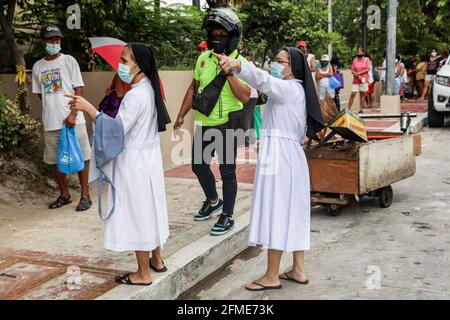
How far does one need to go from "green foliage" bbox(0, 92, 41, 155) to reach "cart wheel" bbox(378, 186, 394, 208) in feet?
13.6

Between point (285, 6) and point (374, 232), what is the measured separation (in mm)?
10645

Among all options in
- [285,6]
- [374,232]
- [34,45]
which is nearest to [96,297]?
[374,232]

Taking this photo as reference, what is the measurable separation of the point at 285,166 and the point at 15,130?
3829 millimetres

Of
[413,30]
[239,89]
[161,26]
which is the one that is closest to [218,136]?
[239,89]

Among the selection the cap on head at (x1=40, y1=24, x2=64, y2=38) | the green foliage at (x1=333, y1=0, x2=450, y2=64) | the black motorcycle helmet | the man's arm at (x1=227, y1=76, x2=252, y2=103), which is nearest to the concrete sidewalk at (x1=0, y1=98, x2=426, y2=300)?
the man's arm at (x1=227, y1=76, x2=252, y2=103)

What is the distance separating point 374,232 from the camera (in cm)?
611

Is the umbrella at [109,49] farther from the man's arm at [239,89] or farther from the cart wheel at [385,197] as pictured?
the cart wheel at [385,197]

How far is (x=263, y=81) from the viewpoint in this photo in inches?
166

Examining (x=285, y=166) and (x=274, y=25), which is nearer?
(x=285, y=166)

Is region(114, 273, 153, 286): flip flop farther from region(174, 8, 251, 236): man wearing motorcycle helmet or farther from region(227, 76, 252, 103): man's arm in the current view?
region(227, 76, 252, 103): man's arm

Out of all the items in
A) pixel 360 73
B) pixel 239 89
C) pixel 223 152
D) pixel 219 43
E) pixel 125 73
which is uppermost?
pixel 219 43

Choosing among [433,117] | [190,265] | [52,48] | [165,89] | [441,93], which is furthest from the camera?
[433,117]

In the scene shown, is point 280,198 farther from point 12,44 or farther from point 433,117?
point 433,117

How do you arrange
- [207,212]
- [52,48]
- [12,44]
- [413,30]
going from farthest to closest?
[413,30]
[12,44]
[52,48]
[207,212]
